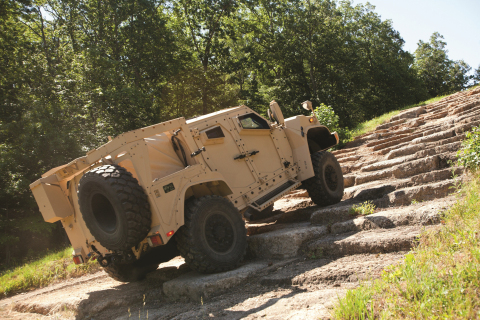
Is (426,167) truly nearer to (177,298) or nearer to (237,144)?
(237,144)

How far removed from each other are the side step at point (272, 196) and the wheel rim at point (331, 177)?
87 centimetres

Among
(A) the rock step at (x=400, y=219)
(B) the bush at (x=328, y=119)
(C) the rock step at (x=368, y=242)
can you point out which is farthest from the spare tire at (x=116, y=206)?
(B) the bush at (x=328, y=119)

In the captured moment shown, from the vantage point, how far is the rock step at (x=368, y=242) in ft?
14.0

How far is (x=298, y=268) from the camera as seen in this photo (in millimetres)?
4844

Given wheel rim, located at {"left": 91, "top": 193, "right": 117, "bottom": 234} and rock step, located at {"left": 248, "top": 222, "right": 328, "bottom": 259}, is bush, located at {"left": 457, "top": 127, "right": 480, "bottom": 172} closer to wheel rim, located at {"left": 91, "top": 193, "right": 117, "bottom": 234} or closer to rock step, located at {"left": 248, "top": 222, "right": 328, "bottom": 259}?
rock step, located at {"left": 248, "top": 222, "right": 328, "bottom": 259}

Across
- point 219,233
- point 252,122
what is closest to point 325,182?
point 252,122

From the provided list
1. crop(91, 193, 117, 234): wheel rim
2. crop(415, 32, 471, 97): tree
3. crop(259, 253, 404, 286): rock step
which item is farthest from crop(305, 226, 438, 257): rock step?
crop(415, 32, 471, 97): tree

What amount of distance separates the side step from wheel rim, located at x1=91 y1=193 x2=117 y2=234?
2.18 metres

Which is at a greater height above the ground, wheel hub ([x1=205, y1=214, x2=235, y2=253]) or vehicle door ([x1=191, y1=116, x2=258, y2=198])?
vehicle door ([x1=191, y1=116, x2=258, y2=198])

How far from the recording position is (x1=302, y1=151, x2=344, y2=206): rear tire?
24.2 feet

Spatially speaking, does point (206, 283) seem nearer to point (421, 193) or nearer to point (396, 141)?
point (421, 193)

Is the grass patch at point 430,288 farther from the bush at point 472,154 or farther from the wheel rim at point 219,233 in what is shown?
the bush at point 472,154

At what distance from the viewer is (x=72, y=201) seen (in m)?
5.61

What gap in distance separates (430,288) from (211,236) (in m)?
2.98
